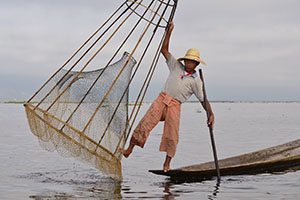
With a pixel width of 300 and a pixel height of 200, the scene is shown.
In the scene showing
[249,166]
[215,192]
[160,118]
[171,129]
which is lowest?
[215,192]

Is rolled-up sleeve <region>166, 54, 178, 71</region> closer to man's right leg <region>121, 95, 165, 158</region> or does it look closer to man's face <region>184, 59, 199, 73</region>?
man's face <region>184, 59, 199, 73</region>

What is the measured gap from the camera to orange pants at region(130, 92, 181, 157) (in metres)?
5.74

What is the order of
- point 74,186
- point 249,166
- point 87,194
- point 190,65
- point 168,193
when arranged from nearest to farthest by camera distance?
point 87,194
point 168,193
point 190,65
point 74,186
point 249,166

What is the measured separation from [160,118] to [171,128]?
0.64ft

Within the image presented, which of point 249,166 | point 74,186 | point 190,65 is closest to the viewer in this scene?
point 190,65

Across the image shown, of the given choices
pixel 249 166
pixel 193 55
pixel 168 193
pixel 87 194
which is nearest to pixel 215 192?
pixel 168 193

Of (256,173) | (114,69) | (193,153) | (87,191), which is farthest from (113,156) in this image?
(193,153)

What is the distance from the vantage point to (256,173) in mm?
6723

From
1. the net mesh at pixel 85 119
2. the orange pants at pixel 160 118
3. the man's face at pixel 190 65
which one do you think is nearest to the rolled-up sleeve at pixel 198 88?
the man's face at pixel 190 65

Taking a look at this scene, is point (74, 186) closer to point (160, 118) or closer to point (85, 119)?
point (85, 119)

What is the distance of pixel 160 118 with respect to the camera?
19.1 ft

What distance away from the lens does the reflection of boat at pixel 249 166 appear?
247 inches

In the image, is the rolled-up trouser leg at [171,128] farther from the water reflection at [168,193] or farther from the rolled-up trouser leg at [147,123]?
the water reflection at [168,193]

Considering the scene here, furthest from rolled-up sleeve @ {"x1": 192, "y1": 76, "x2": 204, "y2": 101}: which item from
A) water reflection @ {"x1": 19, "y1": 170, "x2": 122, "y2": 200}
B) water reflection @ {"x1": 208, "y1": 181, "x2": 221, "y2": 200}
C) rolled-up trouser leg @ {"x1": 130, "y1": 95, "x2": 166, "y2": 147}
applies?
water reflection @ {"x1": 19, "y1": 170, "x2": 122, "y2": 200}
